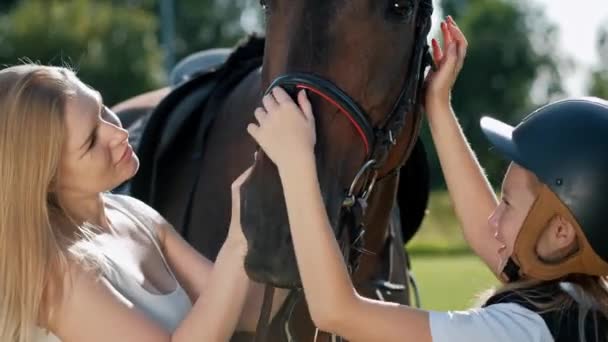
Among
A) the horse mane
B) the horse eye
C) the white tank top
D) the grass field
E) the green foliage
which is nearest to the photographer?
the white tank top

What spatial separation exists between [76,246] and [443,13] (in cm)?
3684

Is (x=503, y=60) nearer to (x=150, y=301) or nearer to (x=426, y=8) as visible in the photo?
(x=426, y=8)

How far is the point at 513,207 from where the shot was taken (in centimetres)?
292

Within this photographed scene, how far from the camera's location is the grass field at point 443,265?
14680 mm

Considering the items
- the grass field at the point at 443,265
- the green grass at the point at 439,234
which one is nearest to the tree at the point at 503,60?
the green grass at the point at 439,234

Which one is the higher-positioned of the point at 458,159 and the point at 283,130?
the point at 283,130

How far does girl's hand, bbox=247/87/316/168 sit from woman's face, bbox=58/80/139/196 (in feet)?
1.67

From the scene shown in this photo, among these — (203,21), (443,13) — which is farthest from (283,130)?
(203,21)

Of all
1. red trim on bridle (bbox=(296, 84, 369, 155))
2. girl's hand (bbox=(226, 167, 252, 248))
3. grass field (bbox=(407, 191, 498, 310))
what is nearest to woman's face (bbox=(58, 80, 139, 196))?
girl's hand (bbox=(226, 167, 252, 248))

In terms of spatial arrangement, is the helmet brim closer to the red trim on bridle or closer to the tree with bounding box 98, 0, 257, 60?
the red trim on bridle

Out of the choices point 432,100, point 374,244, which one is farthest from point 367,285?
point 432,100

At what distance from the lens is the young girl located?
261 cm

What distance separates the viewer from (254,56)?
4.72 meters

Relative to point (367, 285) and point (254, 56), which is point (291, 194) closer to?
point (367, 285)
